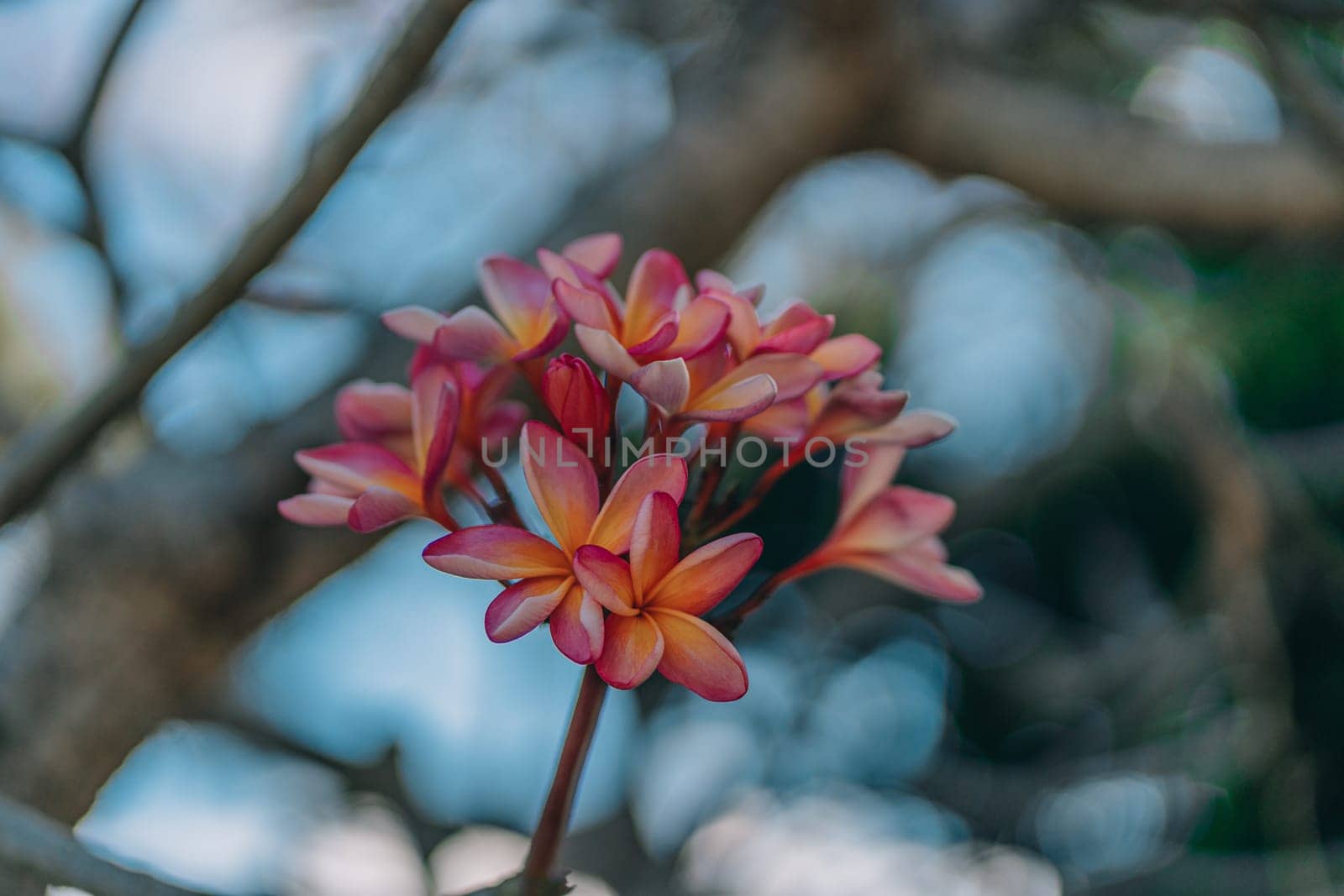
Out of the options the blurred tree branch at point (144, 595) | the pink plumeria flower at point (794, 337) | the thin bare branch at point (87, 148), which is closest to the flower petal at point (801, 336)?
the pink plumeria flower at point (794, 337)

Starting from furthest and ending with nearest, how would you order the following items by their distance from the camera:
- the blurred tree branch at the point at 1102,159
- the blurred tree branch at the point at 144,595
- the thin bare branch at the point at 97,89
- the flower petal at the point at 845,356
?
the blurred tree branch at the point at 1102,159 → the blurred tree branch at the point at 144,595 → the thin bare branch at the point at 97,89 → the flower petal at the point at 845,356

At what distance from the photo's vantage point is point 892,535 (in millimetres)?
497

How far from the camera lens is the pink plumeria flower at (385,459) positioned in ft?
1.33

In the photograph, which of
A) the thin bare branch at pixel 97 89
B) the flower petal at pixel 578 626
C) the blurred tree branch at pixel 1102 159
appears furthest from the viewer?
the blurred tree branch at pixel 1102 159

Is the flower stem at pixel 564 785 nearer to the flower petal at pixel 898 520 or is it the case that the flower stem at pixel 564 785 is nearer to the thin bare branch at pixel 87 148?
the flower petal at pixel 898 520

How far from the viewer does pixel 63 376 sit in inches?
61.1

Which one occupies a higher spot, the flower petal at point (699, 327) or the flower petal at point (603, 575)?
the flower petal at point (699, 327)

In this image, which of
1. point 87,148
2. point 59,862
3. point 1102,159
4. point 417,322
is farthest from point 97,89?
point 1102,159

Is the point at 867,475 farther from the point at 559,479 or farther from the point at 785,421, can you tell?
the point at 559,479

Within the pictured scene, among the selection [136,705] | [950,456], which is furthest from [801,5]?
[950,456]

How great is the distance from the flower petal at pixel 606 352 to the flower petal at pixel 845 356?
0.10 metres

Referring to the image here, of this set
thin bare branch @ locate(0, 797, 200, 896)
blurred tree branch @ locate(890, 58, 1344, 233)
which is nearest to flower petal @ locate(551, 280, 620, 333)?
thin bare branch @ locate(0, 797, 200, 896)

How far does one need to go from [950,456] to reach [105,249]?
237 centimetres

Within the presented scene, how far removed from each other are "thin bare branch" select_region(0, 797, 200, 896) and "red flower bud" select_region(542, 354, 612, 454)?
0.24 metres
